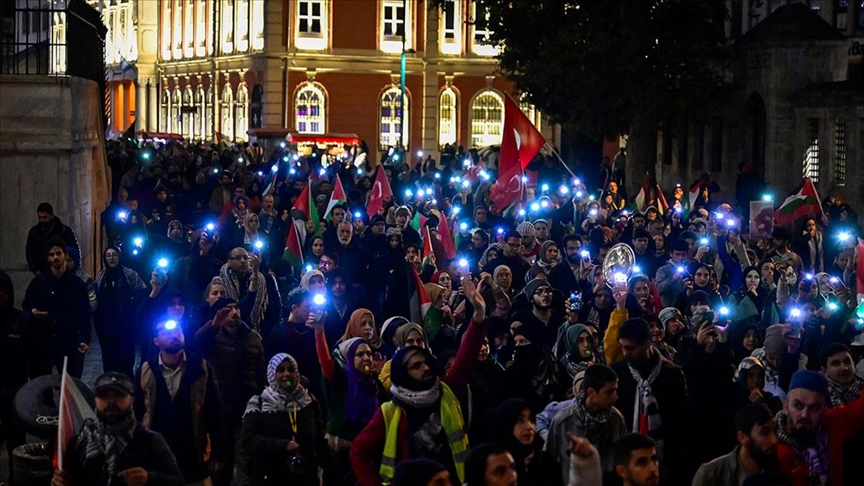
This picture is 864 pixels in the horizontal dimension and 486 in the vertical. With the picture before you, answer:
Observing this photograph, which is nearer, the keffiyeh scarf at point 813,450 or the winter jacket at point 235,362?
the keffiyeh scarf at point 813,450

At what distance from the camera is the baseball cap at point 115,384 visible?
8023mm

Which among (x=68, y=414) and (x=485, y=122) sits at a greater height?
(x=485, y=122)

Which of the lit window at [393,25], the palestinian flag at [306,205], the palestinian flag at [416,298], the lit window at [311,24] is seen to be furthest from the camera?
the lit window at [393,25]

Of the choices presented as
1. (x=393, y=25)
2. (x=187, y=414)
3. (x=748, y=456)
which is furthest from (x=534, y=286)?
(x=393, y=25)

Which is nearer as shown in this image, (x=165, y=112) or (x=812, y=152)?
(x=812, y=152)

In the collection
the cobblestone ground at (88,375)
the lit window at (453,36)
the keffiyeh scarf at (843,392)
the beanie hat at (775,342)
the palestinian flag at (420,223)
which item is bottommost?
the cobblestone ground at (88,375)

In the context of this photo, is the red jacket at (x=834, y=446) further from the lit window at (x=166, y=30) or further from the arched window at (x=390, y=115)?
the lit window at (x=166, y=30)

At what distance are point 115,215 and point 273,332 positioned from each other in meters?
8.96

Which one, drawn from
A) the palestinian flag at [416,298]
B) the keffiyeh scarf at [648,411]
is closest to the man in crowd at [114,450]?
the keffiyeh scarf at [648,411]

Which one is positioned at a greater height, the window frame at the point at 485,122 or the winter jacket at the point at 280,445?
the window frame at the point at 485,122

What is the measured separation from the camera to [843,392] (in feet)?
31.6

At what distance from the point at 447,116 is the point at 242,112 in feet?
25.9

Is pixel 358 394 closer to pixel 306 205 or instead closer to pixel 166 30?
pixel 306 205

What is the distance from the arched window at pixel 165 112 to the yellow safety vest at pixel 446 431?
2783 inches
